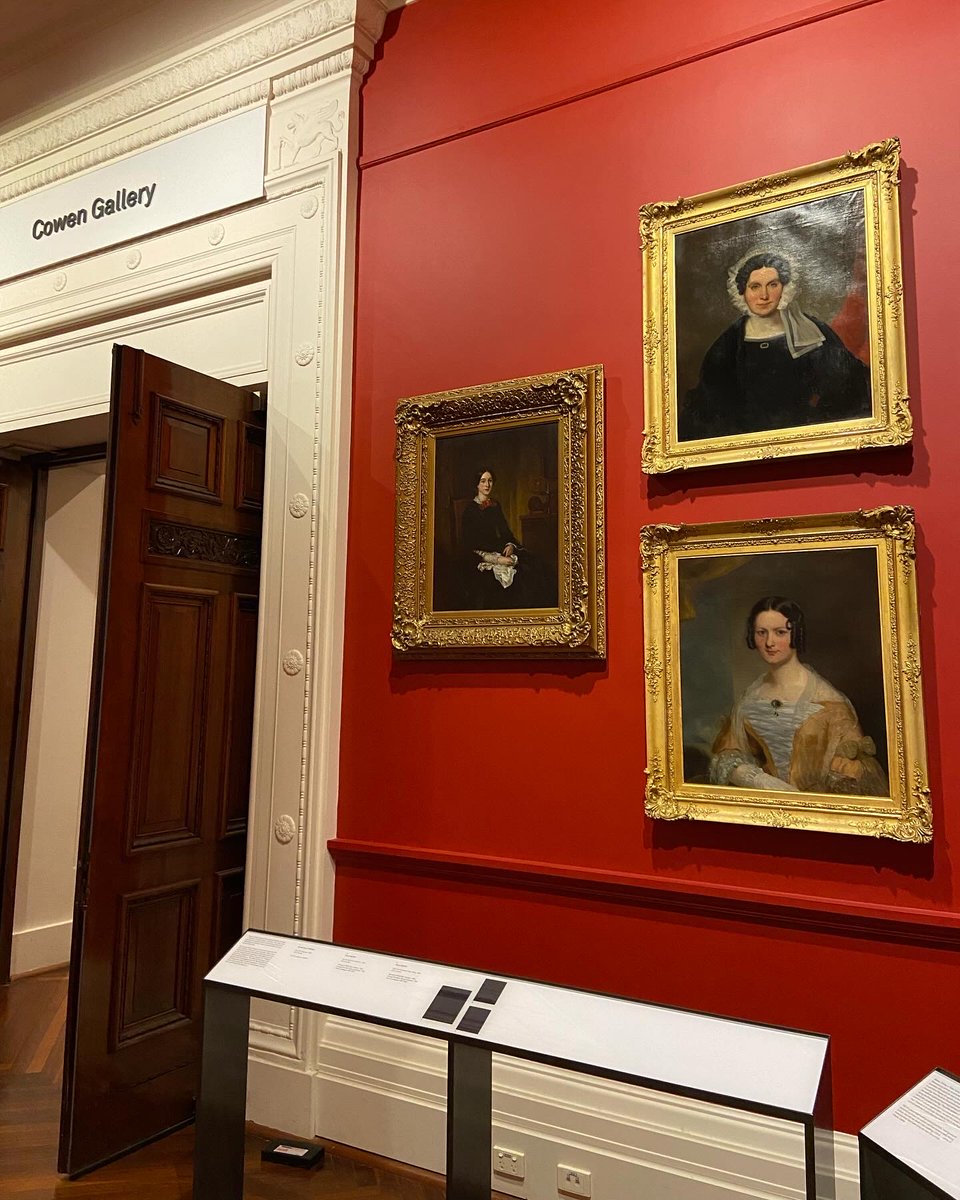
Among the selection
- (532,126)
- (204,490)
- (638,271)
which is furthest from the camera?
(204,490)

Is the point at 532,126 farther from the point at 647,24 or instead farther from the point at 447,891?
the point at 447,891

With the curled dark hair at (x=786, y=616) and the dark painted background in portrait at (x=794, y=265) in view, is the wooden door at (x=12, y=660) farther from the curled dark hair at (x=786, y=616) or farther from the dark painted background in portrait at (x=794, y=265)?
the curled dark hair at (x=786, y=616)

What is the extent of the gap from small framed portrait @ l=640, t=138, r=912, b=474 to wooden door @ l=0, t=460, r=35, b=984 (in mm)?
4408

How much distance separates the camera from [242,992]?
2498 mm

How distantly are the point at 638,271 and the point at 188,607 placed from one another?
2.40m

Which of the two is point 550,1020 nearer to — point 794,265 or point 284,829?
point 284,829

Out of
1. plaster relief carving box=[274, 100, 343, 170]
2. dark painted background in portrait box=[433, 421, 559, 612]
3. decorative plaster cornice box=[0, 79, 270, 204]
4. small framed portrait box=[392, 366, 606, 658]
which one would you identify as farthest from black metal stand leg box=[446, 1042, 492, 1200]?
decorative plaster cornice box=[0, 79, 270, 204]

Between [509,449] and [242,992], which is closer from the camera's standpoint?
[242,992]

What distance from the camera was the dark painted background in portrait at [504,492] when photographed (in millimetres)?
3496

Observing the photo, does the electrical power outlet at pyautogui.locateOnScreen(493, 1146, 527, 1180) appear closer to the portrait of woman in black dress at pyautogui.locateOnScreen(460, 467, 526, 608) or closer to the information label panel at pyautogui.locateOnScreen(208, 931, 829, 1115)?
the information label panel at pyautogui.locateOnScreen(208, 931, 829, 1115)

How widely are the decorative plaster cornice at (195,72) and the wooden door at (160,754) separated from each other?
1.79 meters

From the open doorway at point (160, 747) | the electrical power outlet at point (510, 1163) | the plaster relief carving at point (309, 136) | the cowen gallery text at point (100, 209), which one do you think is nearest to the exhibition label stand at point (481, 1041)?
the electrical power outlet at point (510, 1163)

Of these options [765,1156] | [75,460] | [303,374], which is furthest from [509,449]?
[75,460]

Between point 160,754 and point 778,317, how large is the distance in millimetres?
3041
